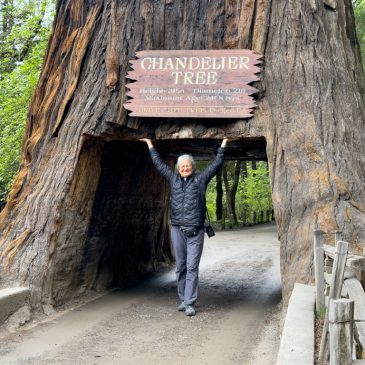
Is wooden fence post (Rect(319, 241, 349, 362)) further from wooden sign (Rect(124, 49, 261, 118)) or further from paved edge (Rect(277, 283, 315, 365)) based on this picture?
wooden sign (Rect(124, 49, 261, 118))

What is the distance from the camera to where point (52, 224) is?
22.0 feet

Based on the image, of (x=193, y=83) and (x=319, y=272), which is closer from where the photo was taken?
(x=319, y=272)

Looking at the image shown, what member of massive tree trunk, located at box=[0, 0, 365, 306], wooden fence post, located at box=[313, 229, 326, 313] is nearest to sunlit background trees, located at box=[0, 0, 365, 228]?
massive tree trunk, located at box=[0, 0, 365, 306]

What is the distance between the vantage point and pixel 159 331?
5.92 metres

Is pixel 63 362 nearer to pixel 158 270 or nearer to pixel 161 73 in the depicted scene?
pixel 161 73

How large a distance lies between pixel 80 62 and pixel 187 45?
5.17 feet

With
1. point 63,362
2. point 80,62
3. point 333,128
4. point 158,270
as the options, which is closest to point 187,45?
point 80,62

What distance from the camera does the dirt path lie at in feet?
16.2

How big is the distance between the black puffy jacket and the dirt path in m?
1.28

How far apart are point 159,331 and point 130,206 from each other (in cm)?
381

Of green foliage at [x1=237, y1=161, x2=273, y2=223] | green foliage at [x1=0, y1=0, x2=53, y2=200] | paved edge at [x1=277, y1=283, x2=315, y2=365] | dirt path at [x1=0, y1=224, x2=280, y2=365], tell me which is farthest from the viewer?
green foliage at [x1=237, y1=161, x2=273, y2=223]

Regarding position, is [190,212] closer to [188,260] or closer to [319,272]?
[188,260]

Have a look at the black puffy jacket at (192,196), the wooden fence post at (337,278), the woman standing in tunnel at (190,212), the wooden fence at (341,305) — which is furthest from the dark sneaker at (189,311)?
the wooden fence post at (337,278)

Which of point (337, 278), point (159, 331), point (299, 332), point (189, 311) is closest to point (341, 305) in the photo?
point (337, 278)
